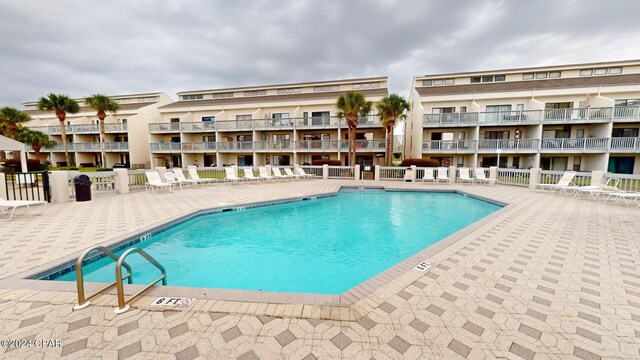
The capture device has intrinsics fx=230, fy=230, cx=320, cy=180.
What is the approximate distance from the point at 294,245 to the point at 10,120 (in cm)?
3725

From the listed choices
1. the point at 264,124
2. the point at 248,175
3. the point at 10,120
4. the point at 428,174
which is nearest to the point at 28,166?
the point at 10,120

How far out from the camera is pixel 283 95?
29.9 m

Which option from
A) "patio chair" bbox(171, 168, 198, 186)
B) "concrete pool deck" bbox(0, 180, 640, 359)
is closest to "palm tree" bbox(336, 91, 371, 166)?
"patio chair" bbox(171, 168, 198, 186)

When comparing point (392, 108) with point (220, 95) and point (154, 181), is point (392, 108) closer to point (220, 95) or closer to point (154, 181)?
point (154, 181)

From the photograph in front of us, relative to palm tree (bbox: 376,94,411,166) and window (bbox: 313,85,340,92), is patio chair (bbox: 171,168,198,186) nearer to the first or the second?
palm tree (bbox: 376,94,411,166)

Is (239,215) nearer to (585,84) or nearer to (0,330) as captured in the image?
(0,330)

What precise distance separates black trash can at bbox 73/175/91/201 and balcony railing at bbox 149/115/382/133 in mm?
17859

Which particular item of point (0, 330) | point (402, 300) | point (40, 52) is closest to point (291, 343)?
point (402, 300)

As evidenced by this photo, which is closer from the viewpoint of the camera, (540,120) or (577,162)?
(540,120)

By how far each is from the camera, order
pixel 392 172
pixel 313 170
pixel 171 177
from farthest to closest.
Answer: pixel 313 170
pixel 392 172
pixel 171 177

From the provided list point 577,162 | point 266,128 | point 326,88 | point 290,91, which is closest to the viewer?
point 577,162

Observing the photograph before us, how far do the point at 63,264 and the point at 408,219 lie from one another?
977 centimetres

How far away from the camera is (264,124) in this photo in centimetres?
2667

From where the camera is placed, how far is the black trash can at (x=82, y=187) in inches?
381
